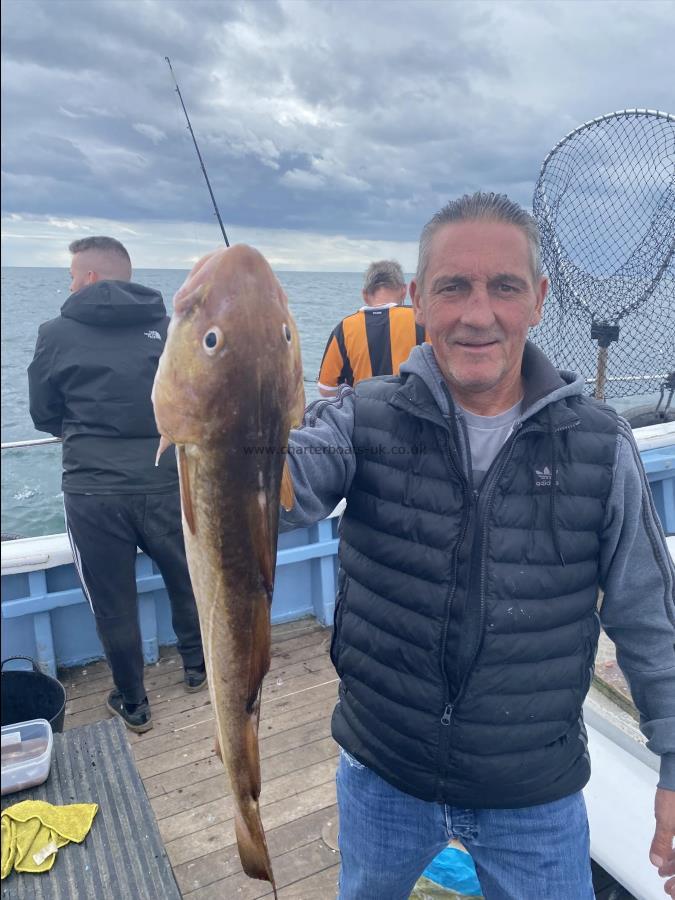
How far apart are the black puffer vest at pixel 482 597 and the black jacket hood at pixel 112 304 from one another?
2.35 metres

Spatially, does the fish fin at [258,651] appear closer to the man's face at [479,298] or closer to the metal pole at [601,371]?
the man's face at [479,298]

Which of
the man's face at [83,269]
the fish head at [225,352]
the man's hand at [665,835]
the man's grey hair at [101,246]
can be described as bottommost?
the man's hand at [665,835]

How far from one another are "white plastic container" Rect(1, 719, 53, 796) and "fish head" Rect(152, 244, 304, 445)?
1.86 metres

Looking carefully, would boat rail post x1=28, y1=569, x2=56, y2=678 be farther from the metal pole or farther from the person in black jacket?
the metal pole

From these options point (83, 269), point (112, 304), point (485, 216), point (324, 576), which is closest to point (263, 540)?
point (485, 216)

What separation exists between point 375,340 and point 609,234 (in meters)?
1.91

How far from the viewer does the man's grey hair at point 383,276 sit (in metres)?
5.77

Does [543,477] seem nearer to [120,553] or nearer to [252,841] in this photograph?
[252,841]

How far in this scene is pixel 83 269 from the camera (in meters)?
4.18

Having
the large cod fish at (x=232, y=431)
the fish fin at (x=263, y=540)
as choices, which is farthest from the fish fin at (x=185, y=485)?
the fish fin at (x=263, y=540)

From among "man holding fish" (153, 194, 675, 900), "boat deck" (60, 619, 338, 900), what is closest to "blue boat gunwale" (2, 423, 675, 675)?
"boat deck" (60, 619, 338, 900)

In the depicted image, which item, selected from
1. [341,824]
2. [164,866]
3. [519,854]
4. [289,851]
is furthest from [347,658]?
[289,851]

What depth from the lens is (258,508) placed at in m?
1.55

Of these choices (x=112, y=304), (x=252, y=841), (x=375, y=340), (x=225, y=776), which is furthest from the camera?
(x=375, y=340)
